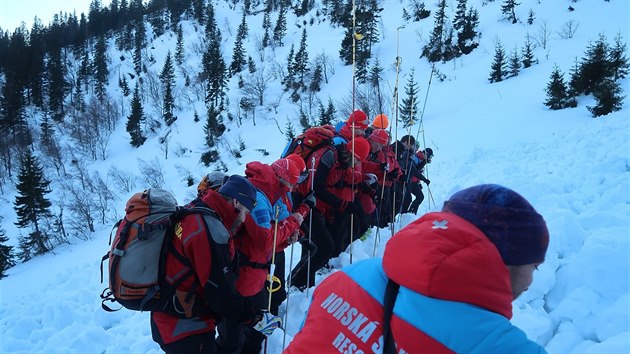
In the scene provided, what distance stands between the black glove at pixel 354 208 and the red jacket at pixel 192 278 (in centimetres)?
252

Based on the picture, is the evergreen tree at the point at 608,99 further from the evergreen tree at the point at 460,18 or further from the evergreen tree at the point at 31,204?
the evergreen tree at the point at 31,204

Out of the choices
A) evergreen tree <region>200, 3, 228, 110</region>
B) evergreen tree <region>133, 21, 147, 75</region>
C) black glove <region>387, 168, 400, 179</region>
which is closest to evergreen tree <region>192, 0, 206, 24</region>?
evergreen tree <region>133, 21, 147, 75</region>

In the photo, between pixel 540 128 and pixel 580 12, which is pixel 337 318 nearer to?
pixel 540 128

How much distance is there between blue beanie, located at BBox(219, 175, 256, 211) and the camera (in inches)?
103

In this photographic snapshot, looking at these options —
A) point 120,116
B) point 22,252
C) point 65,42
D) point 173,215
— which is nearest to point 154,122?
point 120,116

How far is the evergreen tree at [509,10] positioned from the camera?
111 ft

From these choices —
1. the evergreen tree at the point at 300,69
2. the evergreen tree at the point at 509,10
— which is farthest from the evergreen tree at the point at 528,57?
the evergreen tree at the point at 300,69

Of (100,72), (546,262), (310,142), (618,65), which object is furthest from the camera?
(100,72)

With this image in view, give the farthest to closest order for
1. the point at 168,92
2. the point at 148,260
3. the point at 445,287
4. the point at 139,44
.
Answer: the point at 139,44 → the point at 168,92 → the point at 148,260 → the point at 445,287

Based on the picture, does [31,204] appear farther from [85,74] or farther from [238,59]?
[85,74]

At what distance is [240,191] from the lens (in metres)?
2.63

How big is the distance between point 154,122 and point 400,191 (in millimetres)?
44862

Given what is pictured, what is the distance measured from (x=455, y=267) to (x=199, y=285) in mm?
1704

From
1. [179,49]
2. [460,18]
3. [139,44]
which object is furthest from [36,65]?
[460,18]
